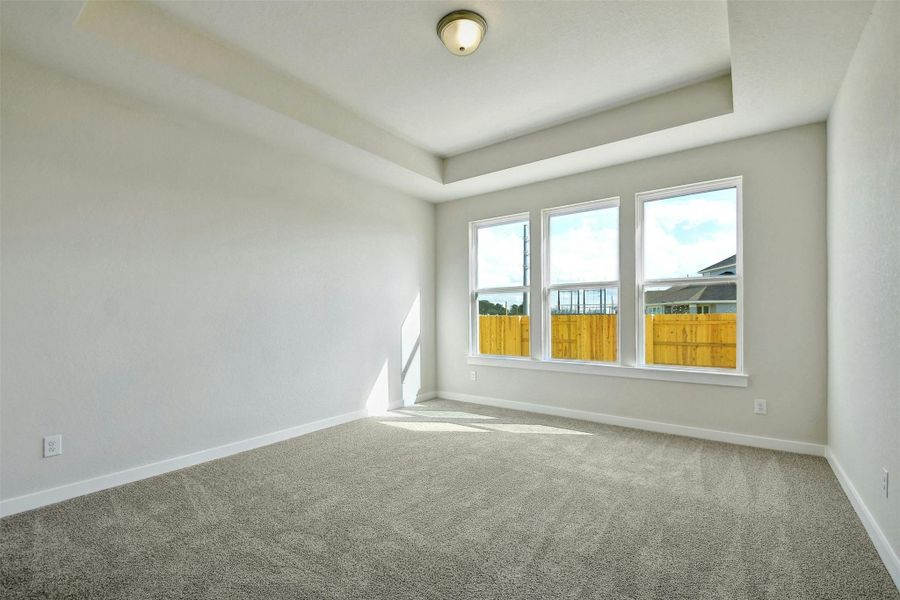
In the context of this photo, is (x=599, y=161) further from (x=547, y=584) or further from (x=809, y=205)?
(x=547, y=584)

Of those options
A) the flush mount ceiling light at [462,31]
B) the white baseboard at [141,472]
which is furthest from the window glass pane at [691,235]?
the white baseboard at [141,472]

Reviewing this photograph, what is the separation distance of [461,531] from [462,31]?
2702mm

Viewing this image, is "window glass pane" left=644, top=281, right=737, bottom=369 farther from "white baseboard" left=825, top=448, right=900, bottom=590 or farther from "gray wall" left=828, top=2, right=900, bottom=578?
"white baseboard" left=825, top=448, right=900, bottom=590

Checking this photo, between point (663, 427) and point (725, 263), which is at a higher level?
point (725, 263)

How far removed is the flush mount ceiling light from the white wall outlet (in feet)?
10.7

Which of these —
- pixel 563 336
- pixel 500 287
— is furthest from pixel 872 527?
pixel 500 287

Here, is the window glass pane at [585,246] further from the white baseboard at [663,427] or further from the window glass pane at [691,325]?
the white baseboard at [663,427]

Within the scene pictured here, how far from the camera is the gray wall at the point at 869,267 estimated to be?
1842 millimetres

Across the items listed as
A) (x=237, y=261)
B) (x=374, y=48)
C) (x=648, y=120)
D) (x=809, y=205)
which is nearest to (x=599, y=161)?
(x=648, y=120)

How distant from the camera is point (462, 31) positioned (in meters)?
2.52

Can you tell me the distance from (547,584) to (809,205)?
11.0 feet

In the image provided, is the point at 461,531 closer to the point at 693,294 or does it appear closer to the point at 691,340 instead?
the point at 691,340

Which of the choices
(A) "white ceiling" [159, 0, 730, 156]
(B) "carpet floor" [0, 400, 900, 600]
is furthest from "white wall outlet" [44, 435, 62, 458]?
(A) "white ceiling" [159, 0, 730, 156]

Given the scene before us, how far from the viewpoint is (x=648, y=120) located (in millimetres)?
3469
